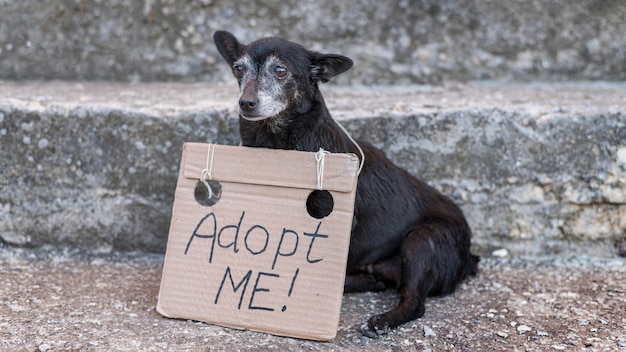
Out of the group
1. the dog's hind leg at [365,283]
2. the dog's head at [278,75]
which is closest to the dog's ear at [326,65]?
the dog's head at [278,75]

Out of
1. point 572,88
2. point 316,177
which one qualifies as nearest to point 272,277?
point 316,177

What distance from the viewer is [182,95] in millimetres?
4027

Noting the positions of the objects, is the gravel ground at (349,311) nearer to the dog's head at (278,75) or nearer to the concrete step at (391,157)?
the concrete step at (391,157)

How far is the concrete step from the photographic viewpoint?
3.61 meters

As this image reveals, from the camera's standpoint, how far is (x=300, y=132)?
3004 millimetres

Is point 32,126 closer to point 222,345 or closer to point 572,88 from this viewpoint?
point 222,345

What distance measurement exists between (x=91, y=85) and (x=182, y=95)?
0.71m

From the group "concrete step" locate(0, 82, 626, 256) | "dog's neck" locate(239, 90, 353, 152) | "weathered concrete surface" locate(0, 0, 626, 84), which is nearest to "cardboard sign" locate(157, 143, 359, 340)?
"dog's neck" locate(239, 90, 353, 152)

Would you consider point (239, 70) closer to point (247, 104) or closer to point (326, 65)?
point (247, 104)

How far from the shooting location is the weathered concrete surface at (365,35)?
14.8 ft

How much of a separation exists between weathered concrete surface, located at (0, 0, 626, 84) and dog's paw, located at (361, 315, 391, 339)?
7.11 feet

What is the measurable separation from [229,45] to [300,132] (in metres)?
0.59

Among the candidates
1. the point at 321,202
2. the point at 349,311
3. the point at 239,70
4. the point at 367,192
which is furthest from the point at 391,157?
the point at 239,70

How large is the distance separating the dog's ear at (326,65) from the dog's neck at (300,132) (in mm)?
90
